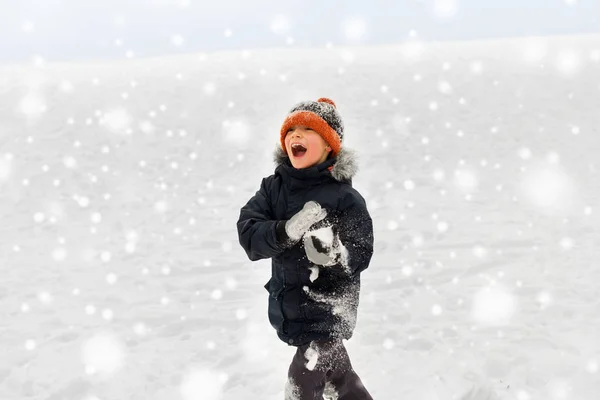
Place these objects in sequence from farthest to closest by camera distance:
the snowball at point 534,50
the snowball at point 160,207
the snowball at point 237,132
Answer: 1. the snowball at point 534,50
2. the snowball at point 237,132
3. the snowball at point 160,207

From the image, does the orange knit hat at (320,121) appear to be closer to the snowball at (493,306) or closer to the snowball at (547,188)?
the snowball at (493,306)

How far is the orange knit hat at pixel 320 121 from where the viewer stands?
8.29ft

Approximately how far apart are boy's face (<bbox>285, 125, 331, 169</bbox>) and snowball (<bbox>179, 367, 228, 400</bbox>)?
2075 millimetres

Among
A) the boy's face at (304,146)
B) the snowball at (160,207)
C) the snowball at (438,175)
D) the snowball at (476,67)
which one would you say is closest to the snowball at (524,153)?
the snowball at (438,175)

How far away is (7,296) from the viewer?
5.63 metres

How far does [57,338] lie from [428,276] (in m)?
3.74

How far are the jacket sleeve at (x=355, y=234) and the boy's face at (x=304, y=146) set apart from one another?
0.88ft

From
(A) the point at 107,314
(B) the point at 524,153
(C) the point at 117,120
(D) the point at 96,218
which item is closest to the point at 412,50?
(B) the point at 524,153

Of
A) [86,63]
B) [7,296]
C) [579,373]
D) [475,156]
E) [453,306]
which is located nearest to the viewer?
[579,373]

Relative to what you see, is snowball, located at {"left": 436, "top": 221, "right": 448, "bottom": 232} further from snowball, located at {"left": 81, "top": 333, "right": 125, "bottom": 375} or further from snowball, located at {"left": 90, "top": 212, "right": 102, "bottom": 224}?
snowball, located at {"left": 90, "top": 212, "right": 102, "bottom": 224}

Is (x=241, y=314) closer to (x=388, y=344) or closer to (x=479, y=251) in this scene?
(x=388, y=344)

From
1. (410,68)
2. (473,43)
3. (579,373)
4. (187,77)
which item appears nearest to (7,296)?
(579,373)

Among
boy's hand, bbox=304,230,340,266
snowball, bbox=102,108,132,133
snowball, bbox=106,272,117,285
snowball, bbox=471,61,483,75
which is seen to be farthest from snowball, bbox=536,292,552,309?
snowball, bbox=471,61,483,75

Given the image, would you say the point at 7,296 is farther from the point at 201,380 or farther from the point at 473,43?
the point at 473,43
